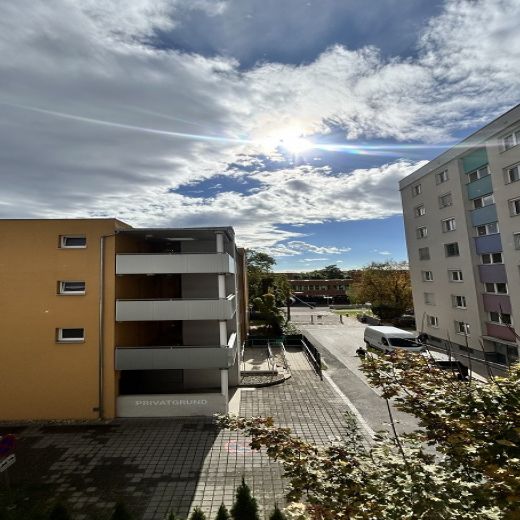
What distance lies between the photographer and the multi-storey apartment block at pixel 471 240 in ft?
66.7

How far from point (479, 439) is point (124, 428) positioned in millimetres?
13161

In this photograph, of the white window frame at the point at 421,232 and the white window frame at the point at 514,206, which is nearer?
the white window frame at the point at 514,206

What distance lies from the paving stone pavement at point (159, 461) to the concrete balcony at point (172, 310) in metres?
4.32

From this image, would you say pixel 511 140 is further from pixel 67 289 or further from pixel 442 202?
pixel 67 289

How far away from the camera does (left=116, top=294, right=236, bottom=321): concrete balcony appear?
1413cm

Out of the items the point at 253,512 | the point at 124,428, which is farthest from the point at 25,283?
the point at 253,512

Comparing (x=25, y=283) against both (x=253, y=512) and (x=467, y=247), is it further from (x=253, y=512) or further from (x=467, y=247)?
(x=467, y=247)

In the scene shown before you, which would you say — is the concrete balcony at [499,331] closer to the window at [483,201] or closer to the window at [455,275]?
the window at [455,275]

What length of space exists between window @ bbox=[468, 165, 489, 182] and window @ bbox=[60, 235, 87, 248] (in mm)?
25428

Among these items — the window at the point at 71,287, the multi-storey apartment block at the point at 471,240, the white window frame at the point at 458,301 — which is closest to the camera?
the window at the point at 71,287

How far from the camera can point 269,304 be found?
29.4 meters

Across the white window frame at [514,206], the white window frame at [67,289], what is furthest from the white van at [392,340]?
the white window frame at [67,289]

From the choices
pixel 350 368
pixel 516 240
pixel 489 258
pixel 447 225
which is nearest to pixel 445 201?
pixel 447 225

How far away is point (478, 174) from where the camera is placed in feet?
77.0
